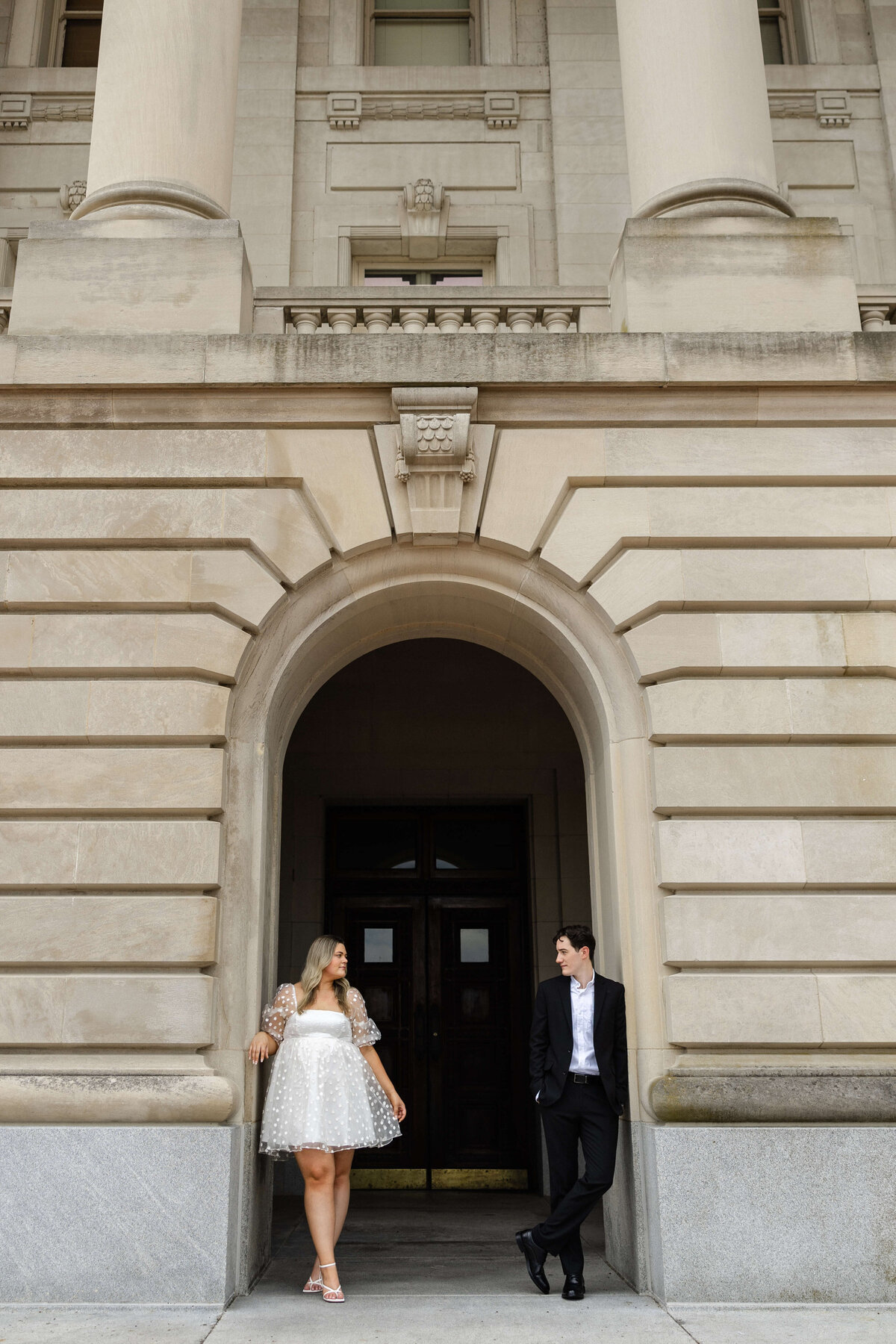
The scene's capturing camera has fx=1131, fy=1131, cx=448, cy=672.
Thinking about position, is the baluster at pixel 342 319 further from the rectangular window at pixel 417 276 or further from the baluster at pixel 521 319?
the rectangular window at pixel 417 276

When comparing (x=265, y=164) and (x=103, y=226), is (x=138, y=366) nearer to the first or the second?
(x=103, y=226)

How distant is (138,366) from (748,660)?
4810 mm

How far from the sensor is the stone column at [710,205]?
28.4 ft

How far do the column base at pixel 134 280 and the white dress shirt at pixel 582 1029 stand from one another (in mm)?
5370

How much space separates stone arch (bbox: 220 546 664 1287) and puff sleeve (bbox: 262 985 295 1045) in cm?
16

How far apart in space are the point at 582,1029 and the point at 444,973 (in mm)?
5487

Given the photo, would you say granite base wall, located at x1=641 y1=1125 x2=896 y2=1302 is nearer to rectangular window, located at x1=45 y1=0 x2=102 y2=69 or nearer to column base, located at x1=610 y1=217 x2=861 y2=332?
column base, located at x1=610 y1=217 x2=861 y2=332

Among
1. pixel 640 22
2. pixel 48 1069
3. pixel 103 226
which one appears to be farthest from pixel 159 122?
pixel 48 1069

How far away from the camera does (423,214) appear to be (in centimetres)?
1398

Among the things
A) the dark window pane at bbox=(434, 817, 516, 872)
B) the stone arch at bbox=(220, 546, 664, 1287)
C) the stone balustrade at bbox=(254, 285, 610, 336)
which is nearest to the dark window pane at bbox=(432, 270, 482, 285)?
the stone balustrade at bbox=(254, 285, 610, 336)

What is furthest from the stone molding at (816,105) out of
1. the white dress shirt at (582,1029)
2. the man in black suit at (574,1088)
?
the white dress shirt at (582,1029)

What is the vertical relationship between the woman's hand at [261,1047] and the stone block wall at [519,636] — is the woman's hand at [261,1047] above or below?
below

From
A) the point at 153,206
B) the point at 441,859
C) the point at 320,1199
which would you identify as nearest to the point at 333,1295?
the point at 320,1199

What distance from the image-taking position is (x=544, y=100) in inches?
575
